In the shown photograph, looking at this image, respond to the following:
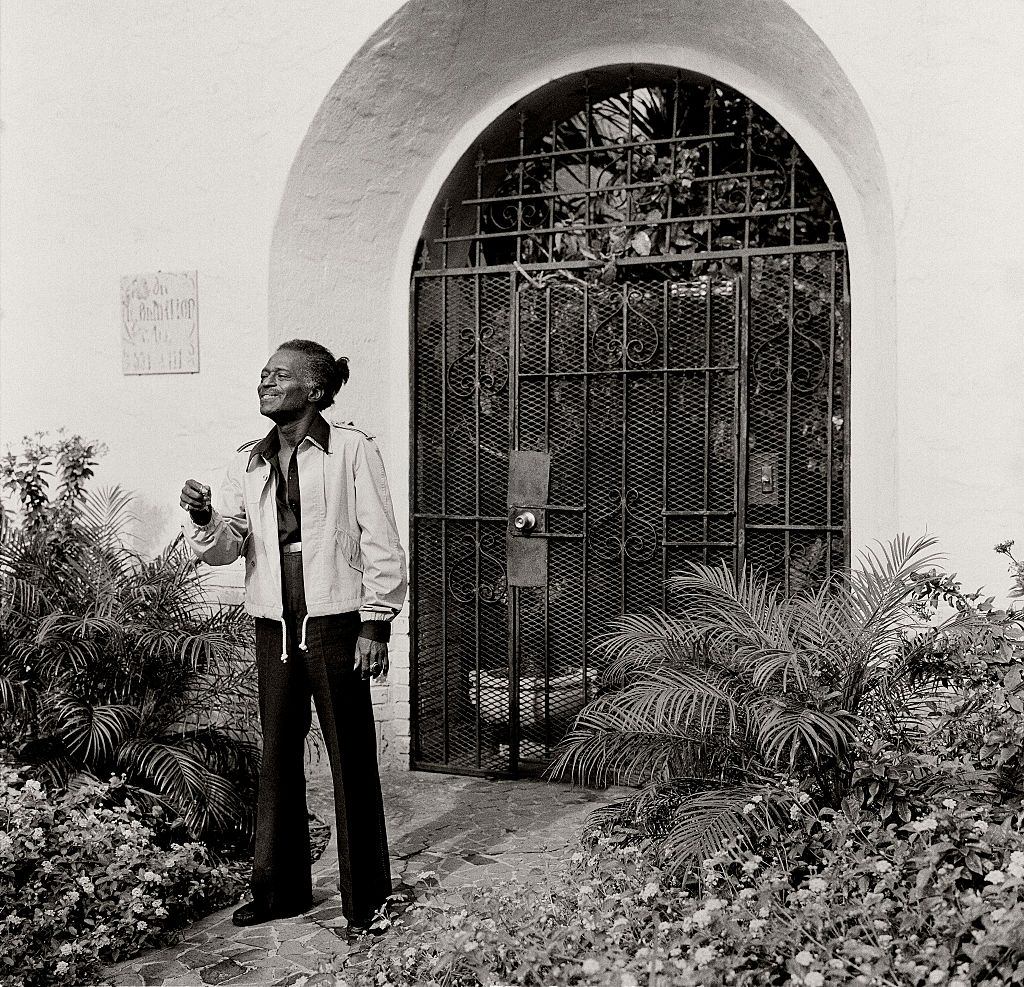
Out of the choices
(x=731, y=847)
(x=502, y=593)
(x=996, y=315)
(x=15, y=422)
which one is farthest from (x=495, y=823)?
(x=15, y=422)

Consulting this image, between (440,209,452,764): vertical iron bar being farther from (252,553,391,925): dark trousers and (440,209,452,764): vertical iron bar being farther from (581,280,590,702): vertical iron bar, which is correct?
(252,553,391,925): dark trousers

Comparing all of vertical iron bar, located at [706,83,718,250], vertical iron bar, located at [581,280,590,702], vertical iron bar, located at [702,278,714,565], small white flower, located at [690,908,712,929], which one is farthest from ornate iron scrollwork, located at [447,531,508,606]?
small white flower, located at [690,908,712,929]

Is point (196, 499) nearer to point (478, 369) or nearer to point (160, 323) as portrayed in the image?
point (478, 369)

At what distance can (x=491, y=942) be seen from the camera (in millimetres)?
3268

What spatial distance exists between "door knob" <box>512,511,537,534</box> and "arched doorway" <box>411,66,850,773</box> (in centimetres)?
1

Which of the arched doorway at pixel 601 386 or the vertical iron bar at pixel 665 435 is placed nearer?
the arched doorway at pixel 601 386

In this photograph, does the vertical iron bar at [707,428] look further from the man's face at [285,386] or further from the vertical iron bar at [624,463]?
the man's face at [285,386]

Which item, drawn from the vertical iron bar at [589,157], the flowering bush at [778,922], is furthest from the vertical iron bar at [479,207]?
the flowering bush at [778,922]

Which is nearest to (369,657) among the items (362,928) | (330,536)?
(330,536)

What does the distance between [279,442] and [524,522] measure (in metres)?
2.04

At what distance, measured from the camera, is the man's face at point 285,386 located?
4.14 m

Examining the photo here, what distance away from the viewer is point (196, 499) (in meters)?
3.91

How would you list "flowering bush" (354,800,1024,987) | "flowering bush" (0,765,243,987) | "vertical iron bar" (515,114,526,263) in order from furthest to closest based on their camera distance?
1. "vertical iron bar" (515,114,526,263)
2. "flowering bush" (0,765,243,987)
3. "flowering bush" (354,800,1024,987)

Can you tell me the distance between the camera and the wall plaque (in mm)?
6250
